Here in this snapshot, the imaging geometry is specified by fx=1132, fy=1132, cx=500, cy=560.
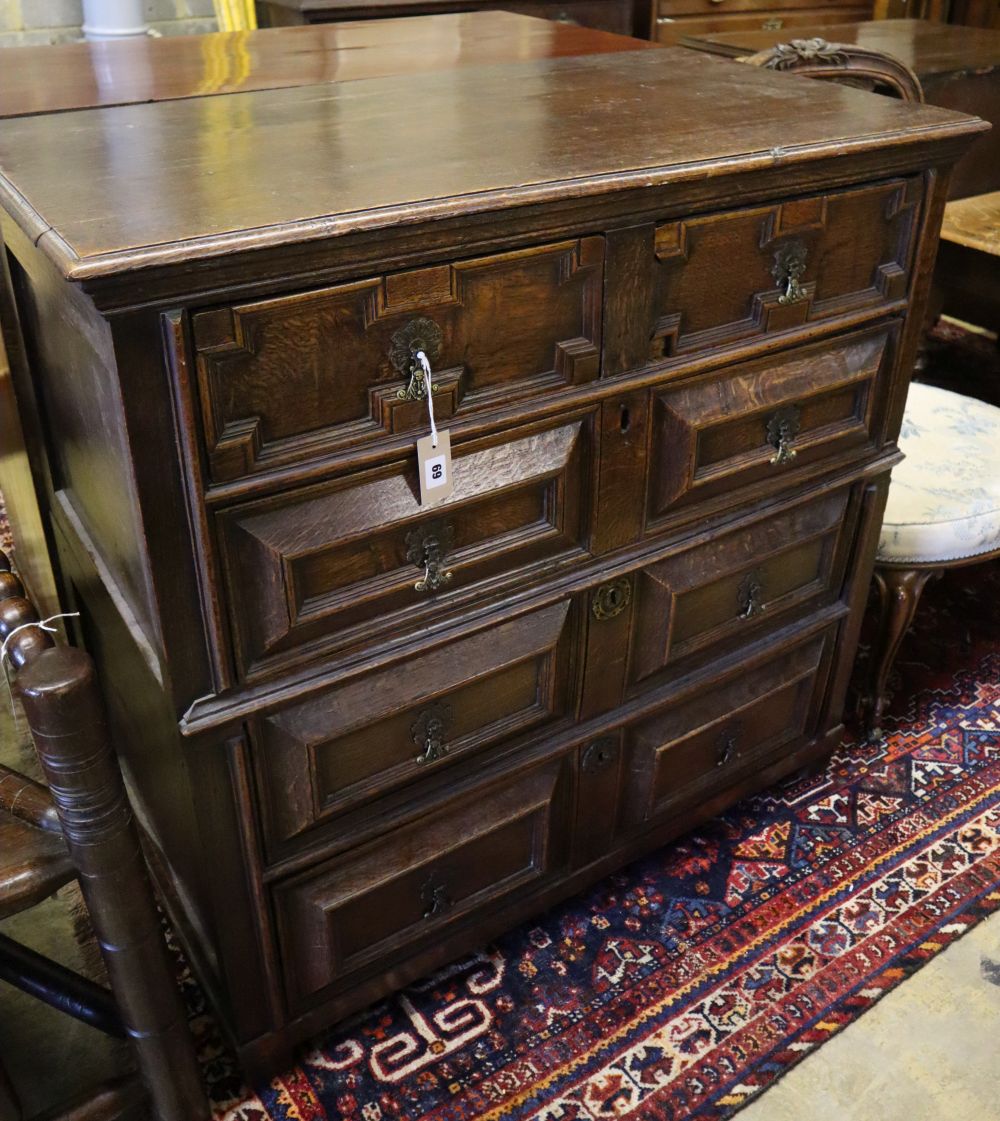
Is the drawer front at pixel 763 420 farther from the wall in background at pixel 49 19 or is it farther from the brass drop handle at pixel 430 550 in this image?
the wall in background at pixel 49 19

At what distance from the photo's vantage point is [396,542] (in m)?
1.11

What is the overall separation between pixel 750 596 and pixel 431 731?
1.63ft

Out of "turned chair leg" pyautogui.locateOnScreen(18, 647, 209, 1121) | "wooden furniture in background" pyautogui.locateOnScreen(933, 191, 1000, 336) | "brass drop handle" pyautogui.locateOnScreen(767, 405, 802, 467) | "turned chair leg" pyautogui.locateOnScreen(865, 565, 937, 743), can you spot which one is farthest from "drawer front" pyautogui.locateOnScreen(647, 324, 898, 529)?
"wooden furniture in background" pyautogui.locateOnScreen(933, 191, 1000, 336)

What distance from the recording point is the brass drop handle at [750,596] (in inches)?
58.2

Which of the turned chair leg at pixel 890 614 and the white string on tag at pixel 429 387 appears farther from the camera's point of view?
the turned chair leg at pixel 890 614

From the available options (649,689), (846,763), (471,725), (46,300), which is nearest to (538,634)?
(471,725)

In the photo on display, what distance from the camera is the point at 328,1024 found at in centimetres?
135

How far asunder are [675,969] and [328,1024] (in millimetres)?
462

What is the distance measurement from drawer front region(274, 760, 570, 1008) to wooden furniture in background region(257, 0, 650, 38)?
6.21ft

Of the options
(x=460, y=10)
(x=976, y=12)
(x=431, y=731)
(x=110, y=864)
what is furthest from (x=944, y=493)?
(x=976, y=12)

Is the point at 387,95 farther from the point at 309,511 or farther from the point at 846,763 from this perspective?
the point at 846,763

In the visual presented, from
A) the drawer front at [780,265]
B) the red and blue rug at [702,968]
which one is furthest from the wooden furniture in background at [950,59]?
the red and blue rug at [702,968]

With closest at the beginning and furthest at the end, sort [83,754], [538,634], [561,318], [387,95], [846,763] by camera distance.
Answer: [83,754] → [561,318] → [538,634] → [387,95] → [846,763]

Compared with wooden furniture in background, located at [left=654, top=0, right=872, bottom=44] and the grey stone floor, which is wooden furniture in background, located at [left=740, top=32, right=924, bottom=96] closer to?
the grey stone floor
